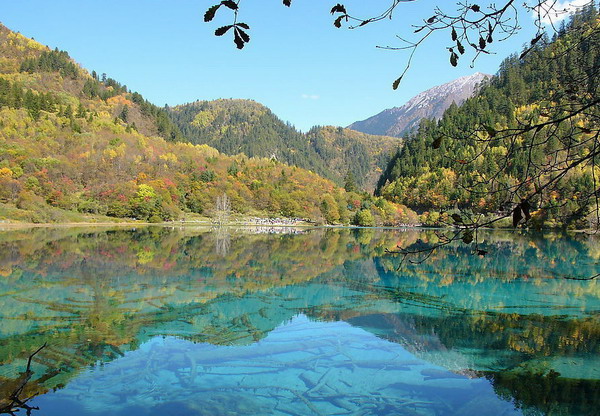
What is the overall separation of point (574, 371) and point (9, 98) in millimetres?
104839

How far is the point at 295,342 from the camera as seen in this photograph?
11.0 m

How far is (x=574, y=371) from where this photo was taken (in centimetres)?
911

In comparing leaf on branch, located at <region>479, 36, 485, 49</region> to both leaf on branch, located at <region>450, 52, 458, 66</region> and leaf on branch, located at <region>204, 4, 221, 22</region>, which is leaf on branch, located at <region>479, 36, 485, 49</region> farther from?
leaf on branch, located at <region>204, 4, 221, 22</region>

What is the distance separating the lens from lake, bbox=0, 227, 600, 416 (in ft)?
25.3

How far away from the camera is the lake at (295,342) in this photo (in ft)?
25.3

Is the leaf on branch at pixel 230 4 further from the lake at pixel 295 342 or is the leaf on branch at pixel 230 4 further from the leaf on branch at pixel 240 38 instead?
the lake at pixel 295 342

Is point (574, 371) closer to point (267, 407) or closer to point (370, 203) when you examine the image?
point (267, 407)

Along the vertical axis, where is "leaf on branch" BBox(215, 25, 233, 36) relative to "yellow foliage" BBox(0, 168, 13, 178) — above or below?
below

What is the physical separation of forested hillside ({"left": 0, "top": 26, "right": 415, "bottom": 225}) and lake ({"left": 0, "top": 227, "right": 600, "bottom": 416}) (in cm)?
4803

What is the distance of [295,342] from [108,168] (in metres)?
75.2

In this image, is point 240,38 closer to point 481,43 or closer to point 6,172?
point 481,43

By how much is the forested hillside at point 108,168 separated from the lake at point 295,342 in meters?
48.0

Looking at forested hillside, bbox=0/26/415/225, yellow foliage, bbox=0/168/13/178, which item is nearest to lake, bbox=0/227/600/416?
yellow foliage, bbox=0/168/13/178

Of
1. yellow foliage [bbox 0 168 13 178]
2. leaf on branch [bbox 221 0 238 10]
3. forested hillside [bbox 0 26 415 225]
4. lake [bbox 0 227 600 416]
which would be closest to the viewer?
leaf on branch [bbox 221 0 238 10]
